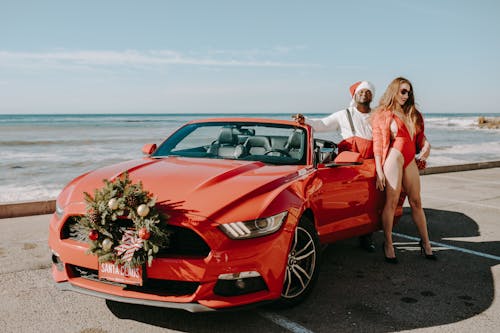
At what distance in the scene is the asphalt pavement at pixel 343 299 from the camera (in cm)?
349

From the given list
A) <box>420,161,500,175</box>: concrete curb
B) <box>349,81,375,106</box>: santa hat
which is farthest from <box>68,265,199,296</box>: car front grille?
<box>420,161,500,175</box>: concrete curb

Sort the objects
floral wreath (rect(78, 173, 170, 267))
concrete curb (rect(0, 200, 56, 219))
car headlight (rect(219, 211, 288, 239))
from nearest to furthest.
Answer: floral wreath (rect(78, 173, 170, 267)) < car headlight (rect(219, 211, 288, 239)) < concrete curb (rect(0, 200, 56, 219))

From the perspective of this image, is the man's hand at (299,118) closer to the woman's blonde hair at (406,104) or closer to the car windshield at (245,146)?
the car windshield at (245,146)

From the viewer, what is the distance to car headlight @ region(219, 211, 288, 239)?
10.4 feet

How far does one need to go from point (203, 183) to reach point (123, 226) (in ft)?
2.05

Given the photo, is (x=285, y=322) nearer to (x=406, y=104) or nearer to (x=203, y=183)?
(x=203, y=183)

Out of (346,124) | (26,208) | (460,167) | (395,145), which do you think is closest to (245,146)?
(346,124)

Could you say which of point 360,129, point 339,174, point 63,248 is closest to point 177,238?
point 63,248

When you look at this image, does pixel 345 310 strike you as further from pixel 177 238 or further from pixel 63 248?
pixel 63 248

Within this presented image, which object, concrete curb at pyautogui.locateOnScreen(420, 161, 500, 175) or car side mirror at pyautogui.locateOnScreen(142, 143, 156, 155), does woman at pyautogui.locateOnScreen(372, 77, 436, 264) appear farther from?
concrete curb at pyautogui.locateOnScreen(420, 161, 500, 175)

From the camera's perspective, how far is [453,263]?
16.9 ft

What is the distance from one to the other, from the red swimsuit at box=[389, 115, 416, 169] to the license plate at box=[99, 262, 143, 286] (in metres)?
3.12

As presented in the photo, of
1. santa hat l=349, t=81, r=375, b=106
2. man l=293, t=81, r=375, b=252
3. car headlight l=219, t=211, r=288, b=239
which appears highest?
santa hat l=349, t=81, r=375, b=106

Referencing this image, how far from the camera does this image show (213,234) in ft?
10.2
